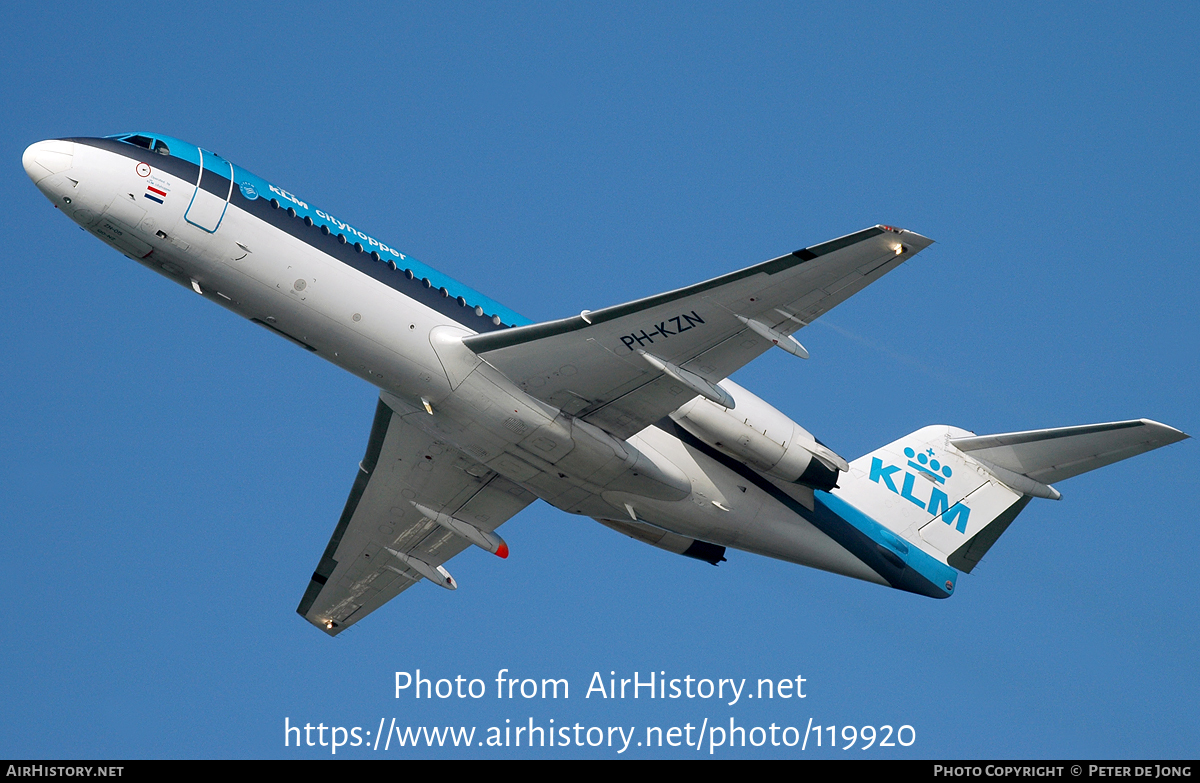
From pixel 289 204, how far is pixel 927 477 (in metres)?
15.3

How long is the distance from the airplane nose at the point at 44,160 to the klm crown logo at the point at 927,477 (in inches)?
694

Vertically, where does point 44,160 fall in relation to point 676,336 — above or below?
above

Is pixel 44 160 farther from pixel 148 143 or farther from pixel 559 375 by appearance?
pixel 559 375

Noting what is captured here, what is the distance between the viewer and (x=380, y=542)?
28922 mm

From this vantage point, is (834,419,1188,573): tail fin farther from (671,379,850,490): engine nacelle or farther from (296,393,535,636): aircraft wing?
(296,393,535,636): aircraft wing

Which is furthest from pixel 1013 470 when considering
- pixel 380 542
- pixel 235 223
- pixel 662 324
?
pixel 235 223

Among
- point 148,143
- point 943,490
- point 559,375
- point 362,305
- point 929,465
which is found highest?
point 148,143

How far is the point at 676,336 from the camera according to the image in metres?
21.5

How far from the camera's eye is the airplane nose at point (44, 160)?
68.3 feet

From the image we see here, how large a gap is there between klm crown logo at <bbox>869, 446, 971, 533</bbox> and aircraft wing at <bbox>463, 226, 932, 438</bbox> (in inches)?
293

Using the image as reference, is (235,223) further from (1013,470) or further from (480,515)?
(1013,470)

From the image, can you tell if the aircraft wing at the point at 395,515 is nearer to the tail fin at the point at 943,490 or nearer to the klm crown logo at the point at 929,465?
→ the tail fin at the point at 943,490

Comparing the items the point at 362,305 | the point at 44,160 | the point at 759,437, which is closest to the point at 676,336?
the point at 759,437

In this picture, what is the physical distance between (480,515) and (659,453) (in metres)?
5.38
